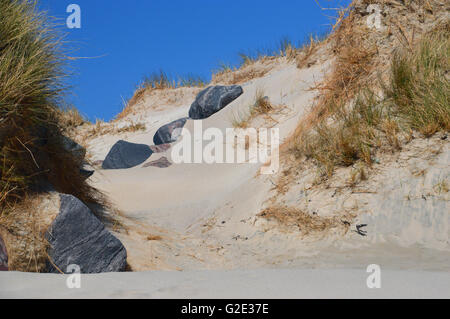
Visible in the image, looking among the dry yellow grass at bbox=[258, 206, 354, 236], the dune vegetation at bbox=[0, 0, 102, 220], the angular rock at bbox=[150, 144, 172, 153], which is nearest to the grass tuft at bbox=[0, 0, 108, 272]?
the dune vegetation at bbox=[0, 0, 102, 220]

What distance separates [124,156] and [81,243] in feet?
20.1

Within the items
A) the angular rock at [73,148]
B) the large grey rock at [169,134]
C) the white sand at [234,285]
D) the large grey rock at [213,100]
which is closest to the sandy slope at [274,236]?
the white sand at [234,285]

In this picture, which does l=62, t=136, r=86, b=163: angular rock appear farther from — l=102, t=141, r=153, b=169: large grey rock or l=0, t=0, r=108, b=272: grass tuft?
l=102, t=141, r=153, b=169: large grey rock

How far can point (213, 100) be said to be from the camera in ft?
38.3

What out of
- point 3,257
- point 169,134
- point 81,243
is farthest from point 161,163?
point 3,257

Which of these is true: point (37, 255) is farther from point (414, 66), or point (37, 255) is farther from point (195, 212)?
point (414, 66)

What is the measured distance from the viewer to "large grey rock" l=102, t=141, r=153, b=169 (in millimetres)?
9992

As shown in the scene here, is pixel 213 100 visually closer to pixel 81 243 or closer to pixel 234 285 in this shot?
pixel 81 243

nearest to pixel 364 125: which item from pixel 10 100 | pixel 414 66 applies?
pixel 414 66

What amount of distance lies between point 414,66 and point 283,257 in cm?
288

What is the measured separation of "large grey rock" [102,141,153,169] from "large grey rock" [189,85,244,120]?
212 cm

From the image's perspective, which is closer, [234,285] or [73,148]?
[234,285]
